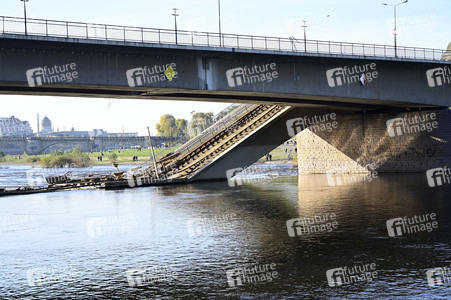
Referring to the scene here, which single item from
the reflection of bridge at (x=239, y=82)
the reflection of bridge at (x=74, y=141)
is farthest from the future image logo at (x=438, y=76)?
the reflection of bridge at (x=74, y=141)

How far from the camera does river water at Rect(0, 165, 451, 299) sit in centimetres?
1788

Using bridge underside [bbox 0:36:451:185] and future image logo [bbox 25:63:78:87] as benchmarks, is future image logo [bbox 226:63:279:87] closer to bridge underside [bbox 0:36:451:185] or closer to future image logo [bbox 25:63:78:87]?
bridge underside [bbox 0:36:451:185]

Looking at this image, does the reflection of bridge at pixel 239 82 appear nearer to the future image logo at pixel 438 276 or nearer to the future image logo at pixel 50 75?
the future image logo at pixel 50 75

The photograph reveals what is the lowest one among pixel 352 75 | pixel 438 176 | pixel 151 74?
pixel 438 176

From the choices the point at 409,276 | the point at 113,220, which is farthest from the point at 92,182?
the point at 409,276

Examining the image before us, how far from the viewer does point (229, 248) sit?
24000 mm

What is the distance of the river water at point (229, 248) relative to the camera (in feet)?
58.6

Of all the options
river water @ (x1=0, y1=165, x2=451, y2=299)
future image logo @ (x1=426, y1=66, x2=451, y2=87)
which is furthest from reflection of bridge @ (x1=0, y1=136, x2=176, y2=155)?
river water @ (x1=0, y1=165, x2=451, y2=299)

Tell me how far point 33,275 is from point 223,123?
151ft

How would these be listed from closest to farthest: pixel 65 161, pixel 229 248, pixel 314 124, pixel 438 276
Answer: pixel 438 276
pixel 229 248
pixel 314 124
pixel 65 161

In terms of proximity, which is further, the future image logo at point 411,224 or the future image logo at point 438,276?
the future image logo at point 411,224

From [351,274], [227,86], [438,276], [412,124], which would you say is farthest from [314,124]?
[438,276]

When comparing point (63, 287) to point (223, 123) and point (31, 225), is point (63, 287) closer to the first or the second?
point (31, 225)

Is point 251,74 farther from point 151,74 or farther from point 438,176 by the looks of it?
point 438,176
